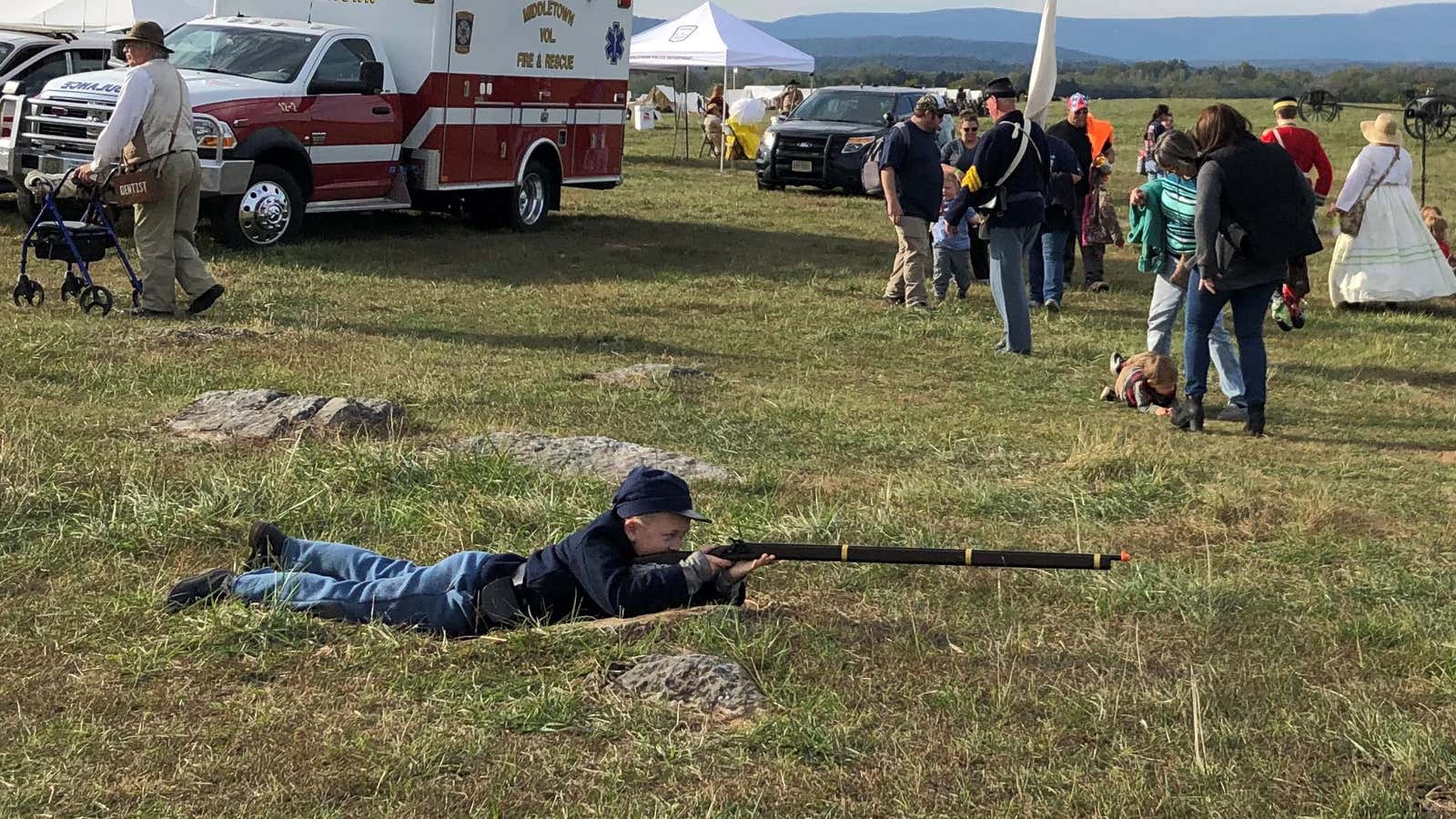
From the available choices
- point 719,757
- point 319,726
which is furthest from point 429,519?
point 719,757

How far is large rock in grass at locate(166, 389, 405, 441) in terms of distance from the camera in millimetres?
7148

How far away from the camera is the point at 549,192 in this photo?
1706 centimetres

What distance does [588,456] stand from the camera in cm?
681

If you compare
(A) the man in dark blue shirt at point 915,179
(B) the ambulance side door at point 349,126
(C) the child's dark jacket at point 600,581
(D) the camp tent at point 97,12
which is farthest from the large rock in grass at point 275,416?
(D) the camp tent at point 97,12

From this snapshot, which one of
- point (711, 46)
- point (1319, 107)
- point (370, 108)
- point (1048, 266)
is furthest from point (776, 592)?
point (1319, 107)

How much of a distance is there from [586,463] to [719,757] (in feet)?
9.67

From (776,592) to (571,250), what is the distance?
1080cm

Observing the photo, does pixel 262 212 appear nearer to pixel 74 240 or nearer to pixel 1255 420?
pixel 74 240

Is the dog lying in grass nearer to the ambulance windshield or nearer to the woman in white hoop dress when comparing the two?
the woman in white hoop dress

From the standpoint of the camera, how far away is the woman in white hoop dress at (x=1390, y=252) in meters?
13.1

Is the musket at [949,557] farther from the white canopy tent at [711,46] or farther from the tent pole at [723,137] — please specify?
the white canopy tent at [711,46]

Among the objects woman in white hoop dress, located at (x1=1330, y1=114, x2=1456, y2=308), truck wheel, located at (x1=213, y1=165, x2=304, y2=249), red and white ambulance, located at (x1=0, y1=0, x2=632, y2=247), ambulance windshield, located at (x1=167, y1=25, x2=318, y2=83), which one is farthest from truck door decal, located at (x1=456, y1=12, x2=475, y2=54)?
woman in white hoop dress, located at (x1=1330, y1=114, x2=1456, y2=308)

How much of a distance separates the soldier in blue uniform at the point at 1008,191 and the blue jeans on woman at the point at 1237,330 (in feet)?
6.13

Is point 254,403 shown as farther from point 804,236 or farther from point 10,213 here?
point 804,236
